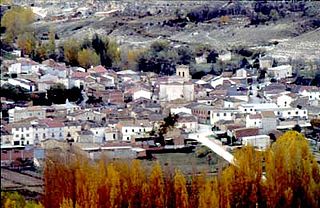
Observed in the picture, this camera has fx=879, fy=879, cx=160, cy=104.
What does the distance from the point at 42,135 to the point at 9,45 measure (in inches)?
72.8

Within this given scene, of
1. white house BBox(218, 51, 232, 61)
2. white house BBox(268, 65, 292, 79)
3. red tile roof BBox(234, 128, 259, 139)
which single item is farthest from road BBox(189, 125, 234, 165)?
white house BBox(218, 51, 232, 61)

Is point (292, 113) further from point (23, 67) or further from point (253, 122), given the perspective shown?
point (23, 67)

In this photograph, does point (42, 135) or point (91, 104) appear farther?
point (91, 104)

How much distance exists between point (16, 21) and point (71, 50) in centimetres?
53

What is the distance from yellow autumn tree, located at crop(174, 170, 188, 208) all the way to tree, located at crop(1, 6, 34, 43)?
296 cm

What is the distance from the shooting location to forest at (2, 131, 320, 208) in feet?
15.0

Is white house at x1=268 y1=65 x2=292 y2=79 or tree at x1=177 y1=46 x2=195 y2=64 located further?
tree at x1=177 y1=46 x2=195 y2=64

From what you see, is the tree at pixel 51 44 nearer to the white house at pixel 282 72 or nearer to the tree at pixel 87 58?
the tree at pixel 87 58

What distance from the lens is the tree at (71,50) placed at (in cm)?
710

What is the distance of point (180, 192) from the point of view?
15.1 ft

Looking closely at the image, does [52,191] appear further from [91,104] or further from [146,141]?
[91,104]

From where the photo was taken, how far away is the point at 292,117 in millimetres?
5344

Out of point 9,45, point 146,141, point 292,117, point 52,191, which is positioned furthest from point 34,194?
point 9,45

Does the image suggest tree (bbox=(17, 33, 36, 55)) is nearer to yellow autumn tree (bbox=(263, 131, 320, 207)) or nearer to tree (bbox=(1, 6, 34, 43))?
tree (bbox=(1, 6, 34, 43))
